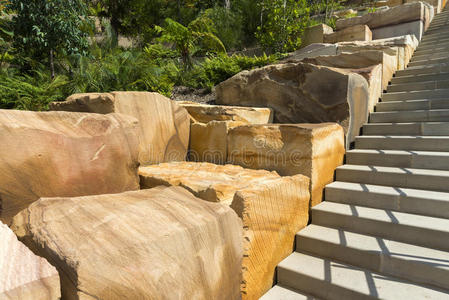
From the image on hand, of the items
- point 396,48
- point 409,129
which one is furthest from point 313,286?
point 396,48

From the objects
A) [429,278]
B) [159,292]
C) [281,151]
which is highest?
[281,151]

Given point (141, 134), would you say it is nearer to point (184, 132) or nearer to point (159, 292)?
point (184, 132)

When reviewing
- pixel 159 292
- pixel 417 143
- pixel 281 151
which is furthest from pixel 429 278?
pixel 159 292

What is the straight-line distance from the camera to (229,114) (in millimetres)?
3311

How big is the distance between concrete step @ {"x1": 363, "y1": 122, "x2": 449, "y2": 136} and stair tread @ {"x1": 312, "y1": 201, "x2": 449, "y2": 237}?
133 centimetres

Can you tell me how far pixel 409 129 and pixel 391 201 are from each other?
51.7 inches

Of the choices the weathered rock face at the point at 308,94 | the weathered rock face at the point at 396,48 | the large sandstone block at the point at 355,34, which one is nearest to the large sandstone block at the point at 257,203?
→ the weathered rock face at the point at 308,94

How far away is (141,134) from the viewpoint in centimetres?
259

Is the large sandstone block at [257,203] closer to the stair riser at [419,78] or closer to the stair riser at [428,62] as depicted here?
the stair riser at [419,78]

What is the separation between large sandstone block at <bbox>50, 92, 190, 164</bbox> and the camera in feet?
8.11

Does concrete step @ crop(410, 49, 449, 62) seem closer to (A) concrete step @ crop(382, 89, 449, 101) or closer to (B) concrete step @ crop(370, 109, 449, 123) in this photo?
(A) concrete step @ crop(382, 89, 449, 101)

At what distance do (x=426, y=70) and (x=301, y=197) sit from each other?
3816mm

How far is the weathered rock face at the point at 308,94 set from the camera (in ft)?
9.93

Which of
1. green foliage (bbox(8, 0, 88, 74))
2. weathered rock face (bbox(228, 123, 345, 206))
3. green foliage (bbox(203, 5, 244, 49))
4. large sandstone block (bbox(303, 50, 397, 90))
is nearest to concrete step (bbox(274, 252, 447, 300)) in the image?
weathered rock face (bbox(228, 123, 345, 206))
